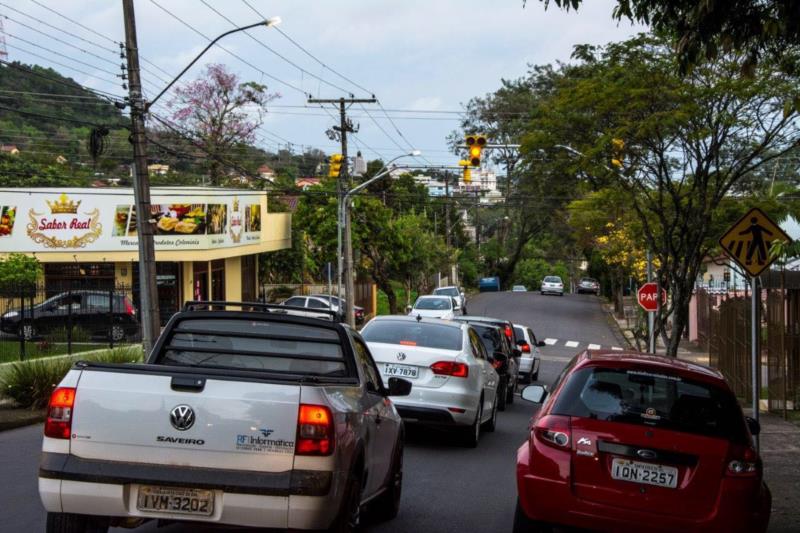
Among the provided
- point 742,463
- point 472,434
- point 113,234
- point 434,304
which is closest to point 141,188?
point 472,434

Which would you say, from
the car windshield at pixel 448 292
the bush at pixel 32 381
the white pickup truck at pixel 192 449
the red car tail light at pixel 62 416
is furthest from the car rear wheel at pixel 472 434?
the car windshield at pixel 448 292

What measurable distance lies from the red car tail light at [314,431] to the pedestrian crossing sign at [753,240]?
817cm

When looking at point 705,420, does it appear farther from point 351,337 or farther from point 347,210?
point 347,210

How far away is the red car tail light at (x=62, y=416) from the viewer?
6098 millimetres

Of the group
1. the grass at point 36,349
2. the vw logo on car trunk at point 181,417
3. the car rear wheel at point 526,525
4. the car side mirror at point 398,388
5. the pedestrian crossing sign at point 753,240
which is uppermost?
the pedestrian crossing sign at point 753,240

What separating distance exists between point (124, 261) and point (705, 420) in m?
35.8

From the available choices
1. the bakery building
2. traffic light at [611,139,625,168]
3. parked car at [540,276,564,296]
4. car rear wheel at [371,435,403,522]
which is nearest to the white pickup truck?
car rear wheel at [371,435,403,522]

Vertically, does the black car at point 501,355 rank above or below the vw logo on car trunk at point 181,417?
below

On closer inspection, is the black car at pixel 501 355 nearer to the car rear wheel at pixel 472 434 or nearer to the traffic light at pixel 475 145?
the car rear wheel at pixel 472 434

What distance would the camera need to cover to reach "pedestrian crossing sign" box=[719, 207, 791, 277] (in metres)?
12.7

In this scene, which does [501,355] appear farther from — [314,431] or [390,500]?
[314,431]

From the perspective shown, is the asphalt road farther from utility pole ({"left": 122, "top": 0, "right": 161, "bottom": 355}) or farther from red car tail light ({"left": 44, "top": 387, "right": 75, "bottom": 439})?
utility pole ({"left": 122, "top": 0, "right": 161, "bottom": 355})

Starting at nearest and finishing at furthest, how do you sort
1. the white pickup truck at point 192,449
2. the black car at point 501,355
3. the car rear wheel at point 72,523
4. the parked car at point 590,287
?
the white pickup truck at point 192,449 < the car rear wheel at point 72,523 < the black car at point 501,355 < the parked car at point 590,287

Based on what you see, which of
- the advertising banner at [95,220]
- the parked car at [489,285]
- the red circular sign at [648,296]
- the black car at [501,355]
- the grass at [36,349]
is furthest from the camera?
the parked car at [489,285]
